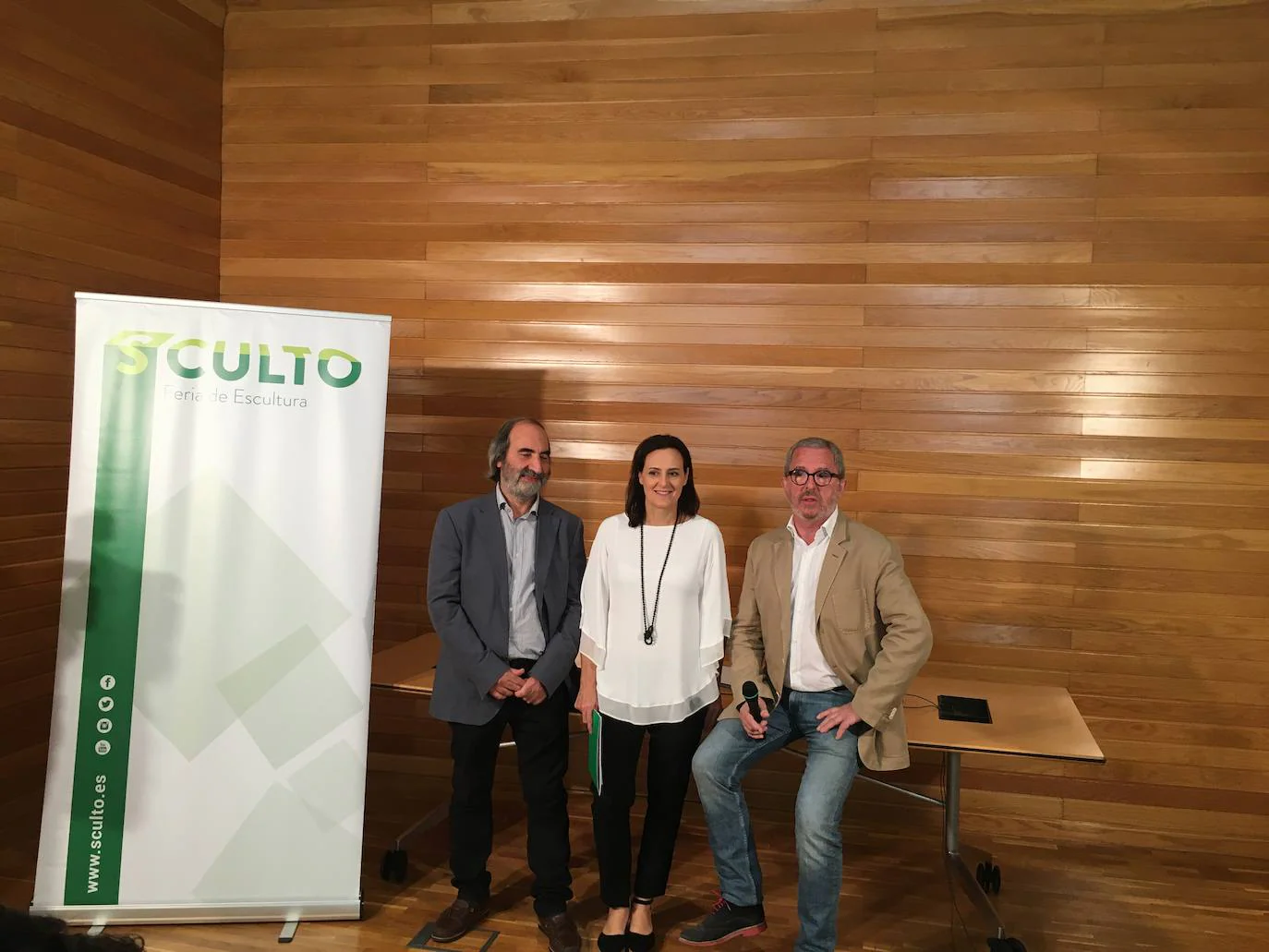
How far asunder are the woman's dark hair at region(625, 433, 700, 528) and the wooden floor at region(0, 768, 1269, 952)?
1.37 meters

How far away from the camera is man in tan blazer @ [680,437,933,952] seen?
3023 mm

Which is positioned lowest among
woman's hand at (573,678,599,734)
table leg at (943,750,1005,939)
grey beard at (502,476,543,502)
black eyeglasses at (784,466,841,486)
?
table leg at (943,750,1005,939)

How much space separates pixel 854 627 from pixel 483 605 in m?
1.16

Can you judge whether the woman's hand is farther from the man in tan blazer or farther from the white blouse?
the man in tan blazer

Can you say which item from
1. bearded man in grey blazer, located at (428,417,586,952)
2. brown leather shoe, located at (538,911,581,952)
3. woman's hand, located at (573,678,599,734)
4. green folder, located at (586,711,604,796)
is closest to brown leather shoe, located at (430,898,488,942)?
bearded man in grey blazer, located at (428,417,586,952)

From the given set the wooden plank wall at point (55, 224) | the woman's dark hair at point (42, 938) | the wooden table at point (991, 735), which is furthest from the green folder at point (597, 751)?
the wooden plank wall at point (55, 224)

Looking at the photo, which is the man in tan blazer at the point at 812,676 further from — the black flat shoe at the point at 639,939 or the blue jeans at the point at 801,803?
the black flat shoe at the point at 639,939

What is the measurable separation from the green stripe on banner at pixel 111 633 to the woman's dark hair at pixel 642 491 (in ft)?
5.01

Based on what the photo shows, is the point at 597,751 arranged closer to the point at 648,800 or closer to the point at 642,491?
the point at 648,800

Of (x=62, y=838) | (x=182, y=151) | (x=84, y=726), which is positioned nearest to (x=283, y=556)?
(x=84, y=726)

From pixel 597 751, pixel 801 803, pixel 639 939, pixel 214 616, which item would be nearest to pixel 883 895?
pixel 801 803

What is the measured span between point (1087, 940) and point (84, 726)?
3276 mm

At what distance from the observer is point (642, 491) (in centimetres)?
317

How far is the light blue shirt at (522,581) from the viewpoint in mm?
3236
